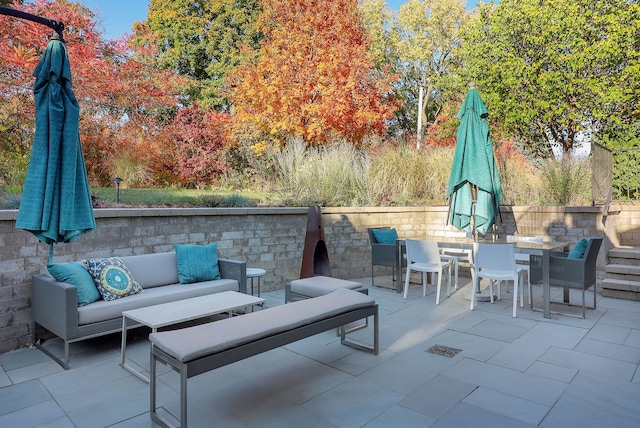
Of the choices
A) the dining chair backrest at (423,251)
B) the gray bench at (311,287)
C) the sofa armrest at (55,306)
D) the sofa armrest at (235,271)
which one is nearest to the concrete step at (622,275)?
the dining chair backrest at (423,251)

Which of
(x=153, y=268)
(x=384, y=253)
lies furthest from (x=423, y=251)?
(x=153, y=268)

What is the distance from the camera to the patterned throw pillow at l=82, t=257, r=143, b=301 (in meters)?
3.78

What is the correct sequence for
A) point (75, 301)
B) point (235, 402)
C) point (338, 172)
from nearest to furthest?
point (235, 402), point (75, 301), point (338, 172)

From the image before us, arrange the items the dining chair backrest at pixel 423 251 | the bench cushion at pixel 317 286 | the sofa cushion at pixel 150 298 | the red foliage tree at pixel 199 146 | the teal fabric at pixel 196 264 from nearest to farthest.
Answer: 1. the sofa cushion at pixel 150 298
2. the bench cushion at pixel 317 286
3. the teal fabric at pixel 196 264
4. the dining chair backrest at pixel 423 251
5. the red foliage tree at pixel 199 146

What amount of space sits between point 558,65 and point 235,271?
1107cm

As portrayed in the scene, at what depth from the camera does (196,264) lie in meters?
4.66

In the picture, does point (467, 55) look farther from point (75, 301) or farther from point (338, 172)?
point (75, 301)

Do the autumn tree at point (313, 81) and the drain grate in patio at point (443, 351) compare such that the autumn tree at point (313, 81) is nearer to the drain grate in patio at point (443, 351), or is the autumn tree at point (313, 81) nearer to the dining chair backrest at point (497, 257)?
the dining chair backrest at point (497, 257)

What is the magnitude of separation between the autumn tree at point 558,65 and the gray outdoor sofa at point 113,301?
34.9ft

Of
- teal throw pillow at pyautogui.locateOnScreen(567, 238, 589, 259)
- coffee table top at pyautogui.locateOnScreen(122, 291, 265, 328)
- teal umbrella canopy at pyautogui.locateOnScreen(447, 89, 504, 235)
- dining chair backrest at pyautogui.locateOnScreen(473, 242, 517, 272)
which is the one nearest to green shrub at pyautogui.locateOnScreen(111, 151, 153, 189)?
coffee table top at pyautogui.locateOnScreen(122, 291, 265, 328)

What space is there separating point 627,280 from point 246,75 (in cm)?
983

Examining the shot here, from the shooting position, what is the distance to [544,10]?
37.2ft

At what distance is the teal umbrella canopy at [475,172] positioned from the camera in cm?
546

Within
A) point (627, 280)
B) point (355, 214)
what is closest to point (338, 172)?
point (355, 214)
